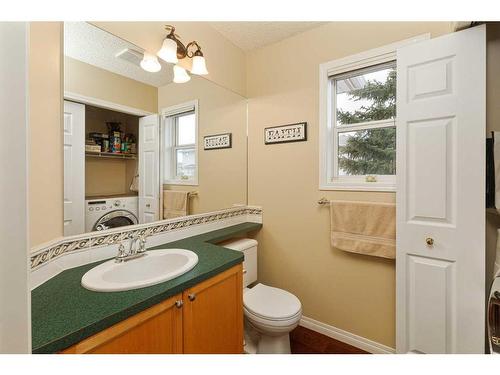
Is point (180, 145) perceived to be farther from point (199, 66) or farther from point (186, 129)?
point (199, 66)

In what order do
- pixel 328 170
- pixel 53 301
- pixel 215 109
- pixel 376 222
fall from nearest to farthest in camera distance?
1. pixel 53 301
2. pixel 376 222
3. pixel 328 170
4. pixel 215 109

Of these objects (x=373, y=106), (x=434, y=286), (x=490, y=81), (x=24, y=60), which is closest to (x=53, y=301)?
(x=24, y=60)

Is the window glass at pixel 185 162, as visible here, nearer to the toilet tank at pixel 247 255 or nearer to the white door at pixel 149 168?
the white door at pixel 149 168

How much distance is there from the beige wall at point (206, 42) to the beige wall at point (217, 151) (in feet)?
0.38

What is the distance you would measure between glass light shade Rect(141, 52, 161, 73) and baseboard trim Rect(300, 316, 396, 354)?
2.22 m

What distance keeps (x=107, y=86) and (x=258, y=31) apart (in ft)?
4.27

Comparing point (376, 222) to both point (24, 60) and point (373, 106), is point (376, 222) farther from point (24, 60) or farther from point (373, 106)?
point (24, 60)

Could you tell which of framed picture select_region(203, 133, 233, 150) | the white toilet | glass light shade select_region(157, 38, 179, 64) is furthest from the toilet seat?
glass light shade select_region(157, 38, 179, 64)

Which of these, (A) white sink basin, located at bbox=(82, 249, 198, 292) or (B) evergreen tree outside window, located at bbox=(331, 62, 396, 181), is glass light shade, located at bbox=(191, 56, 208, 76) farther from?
(A) white sink basin, located at bbox=(82, 249, 198, 292)

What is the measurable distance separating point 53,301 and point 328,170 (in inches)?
68.3

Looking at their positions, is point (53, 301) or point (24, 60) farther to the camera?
point (53, 301)

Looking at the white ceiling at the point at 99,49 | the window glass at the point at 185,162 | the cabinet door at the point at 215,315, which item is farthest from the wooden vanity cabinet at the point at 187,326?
the white ceiling at the point at 99,49

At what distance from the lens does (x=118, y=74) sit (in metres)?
1.29

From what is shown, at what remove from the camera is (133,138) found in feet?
4.57
